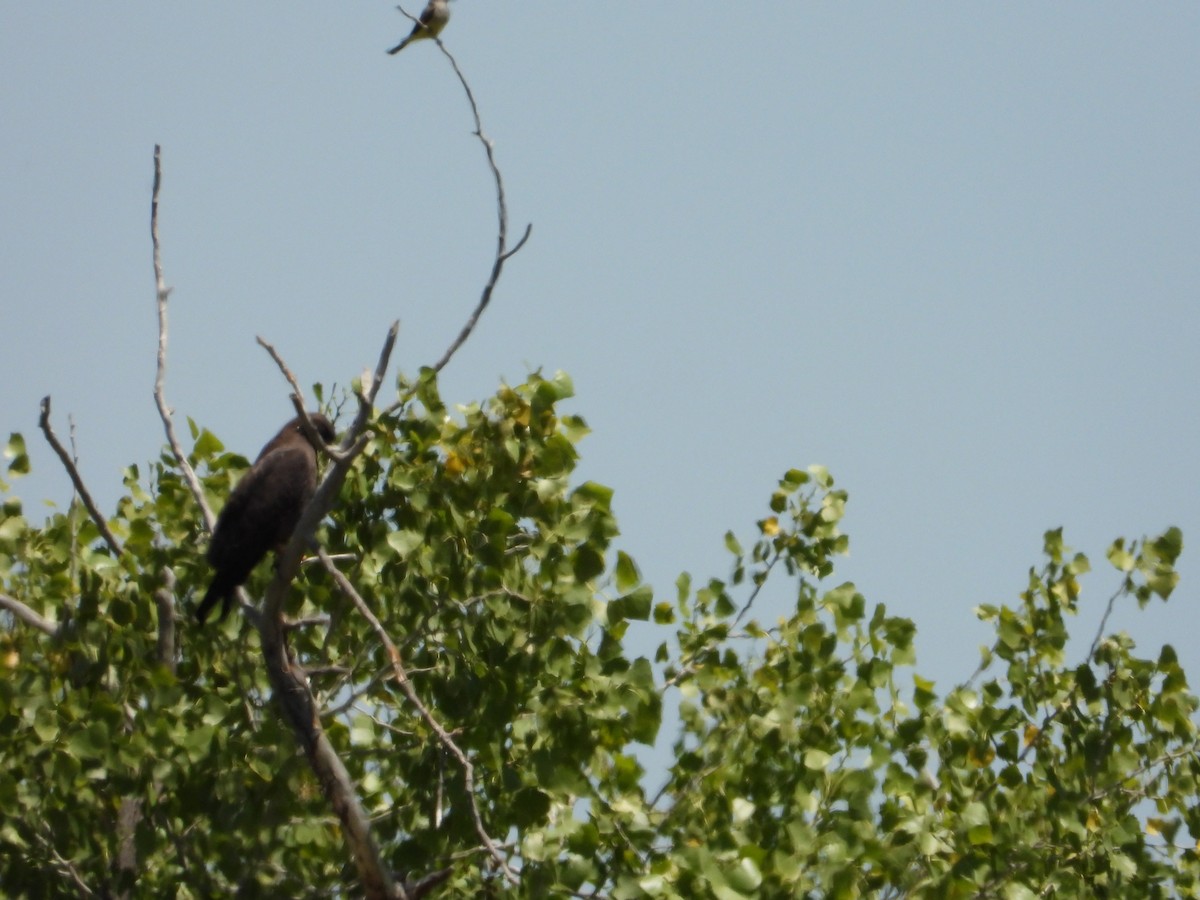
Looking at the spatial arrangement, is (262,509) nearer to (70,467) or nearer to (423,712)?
(70,467)

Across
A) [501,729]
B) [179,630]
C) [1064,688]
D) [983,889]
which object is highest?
[179,630]

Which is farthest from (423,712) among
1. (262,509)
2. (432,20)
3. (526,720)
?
(432,20)

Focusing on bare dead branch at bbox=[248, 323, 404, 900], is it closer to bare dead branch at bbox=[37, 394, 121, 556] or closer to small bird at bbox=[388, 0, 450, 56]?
bare dead branch at bbox=[37, 394, 121, 556]

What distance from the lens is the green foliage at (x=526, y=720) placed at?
205 inches

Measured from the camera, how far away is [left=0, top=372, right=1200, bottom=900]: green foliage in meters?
5.20

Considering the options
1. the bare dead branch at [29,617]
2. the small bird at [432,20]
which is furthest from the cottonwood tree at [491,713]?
the small bird at [432,20]

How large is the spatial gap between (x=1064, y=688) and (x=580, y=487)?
2.43m

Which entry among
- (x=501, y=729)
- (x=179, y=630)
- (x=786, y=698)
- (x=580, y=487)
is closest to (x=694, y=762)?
(x=786, y=698)

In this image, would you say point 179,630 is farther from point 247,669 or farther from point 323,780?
point 323,780

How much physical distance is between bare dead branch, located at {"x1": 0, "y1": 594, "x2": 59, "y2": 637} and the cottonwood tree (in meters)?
0.01

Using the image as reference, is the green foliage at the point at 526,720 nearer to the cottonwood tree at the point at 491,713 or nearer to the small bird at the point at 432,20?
the cottonwood tree at the point at 491,713

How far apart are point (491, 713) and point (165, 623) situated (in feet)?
5.54

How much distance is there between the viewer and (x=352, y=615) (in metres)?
6.19

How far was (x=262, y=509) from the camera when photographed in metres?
6.91
